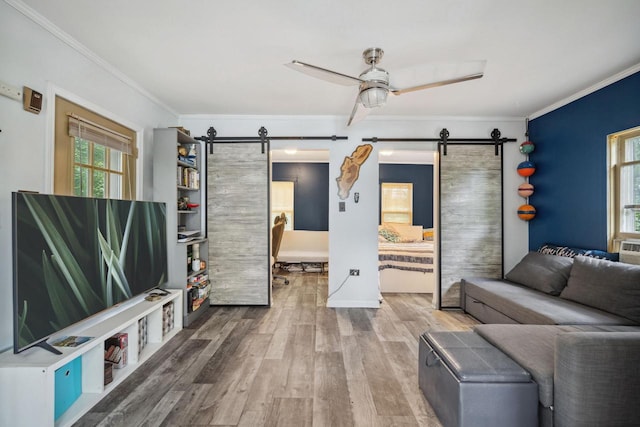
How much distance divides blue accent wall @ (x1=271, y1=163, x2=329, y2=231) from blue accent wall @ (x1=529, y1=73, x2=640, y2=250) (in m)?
4.22

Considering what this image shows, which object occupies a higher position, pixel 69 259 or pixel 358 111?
pixel 358 111

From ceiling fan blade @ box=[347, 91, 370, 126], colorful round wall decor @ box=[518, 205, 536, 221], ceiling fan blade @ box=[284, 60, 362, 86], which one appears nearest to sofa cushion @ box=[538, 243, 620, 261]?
colorful round wall decor @ box=[518, 205, 536, 221]

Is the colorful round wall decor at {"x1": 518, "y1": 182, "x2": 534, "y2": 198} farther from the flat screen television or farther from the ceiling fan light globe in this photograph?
the flat screen television

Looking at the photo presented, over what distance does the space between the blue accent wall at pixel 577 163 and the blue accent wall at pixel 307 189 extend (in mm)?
4215

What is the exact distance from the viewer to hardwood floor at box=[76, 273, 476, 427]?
5.75 ft

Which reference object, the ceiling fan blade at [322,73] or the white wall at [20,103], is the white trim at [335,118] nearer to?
the white wall at [20,103]

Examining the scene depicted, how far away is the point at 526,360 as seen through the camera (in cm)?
158

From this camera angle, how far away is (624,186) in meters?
2.75

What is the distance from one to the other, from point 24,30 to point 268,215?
2.60m

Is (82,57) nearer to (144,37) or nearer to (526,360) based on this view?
(144,37)

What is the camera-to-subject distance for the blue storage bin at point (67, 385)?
167 cm

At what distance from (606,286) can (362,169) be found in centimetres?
258

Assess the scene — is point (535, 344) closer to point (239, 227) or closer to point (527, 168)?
point (527, 168)

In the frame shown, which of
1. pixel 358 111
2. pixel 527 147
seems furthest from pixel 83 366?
pixel 527 147
